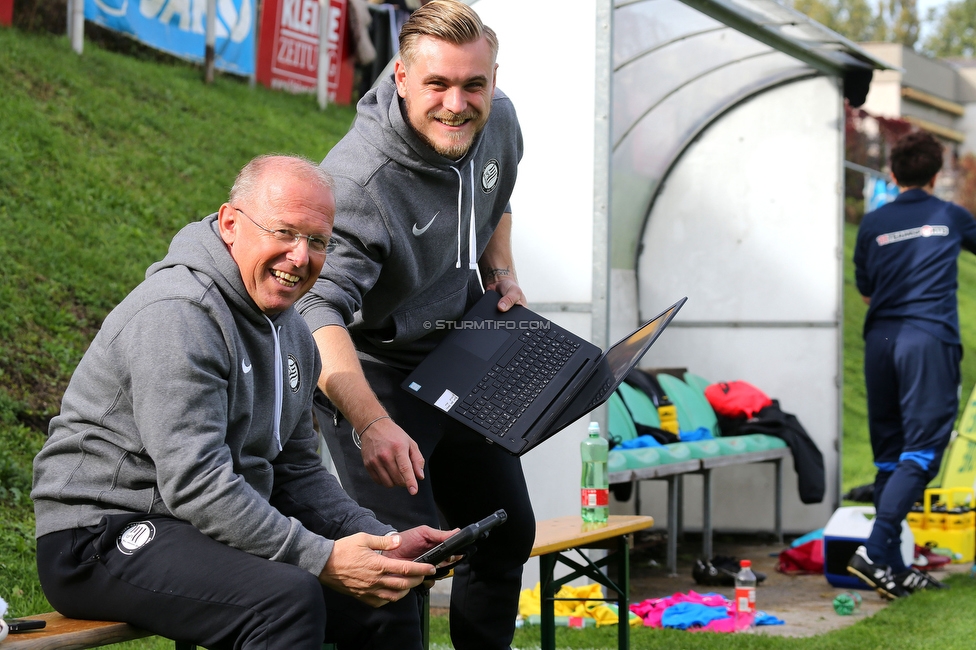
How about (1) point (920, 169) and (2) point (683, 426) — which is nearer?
(1) point (920, 169)

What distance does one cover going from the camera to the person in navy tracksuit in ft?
19.8

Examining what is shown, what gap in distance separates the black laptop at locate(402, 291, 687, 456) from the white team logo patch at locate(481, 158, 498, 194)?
33 cm

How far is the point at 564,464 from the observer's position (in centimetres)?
562

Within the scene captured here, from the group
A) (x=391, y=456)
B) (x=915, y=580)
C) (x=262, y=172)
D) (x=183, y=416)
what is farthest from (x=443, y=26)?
(x=915, y=580)

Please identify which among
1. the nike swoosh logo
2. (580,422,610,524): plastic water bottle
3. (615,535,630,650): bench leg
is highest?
the nike swoosh logo

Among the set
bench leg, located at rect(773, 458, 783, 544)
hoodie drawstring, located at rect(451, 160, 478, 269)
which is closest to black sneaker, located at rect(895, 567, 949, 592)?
bench leg, located at rect(773, 458, 783, 544)

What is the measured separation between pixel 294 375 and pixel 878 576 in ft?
14.2

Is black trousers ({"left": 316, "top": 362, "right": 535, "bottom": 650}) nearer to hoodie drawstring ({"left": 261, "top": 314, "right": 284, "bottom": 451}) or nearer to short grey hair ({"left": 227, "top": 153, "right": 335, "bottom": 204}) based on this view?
hoodie drawstring ({"left": 261, "top": 314, "right": 284, "bottom": 451})

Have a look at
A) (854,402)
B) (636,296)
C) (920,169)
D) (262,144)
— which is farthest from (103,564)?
(854,402)

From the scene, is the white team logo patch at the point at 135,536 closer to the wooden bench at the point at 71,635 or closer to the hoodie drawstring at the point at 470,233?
the wooden bench at the point at 71,635

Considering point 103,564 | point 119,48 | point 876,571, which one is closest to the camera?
point 103,564

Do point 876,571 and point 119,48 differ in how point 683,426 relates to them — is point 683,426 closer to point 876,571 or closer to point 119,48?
point 876,571

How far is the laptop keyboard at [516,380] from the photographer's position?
9.86 ft

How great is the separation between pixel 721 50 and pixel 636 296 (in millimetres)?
1992
